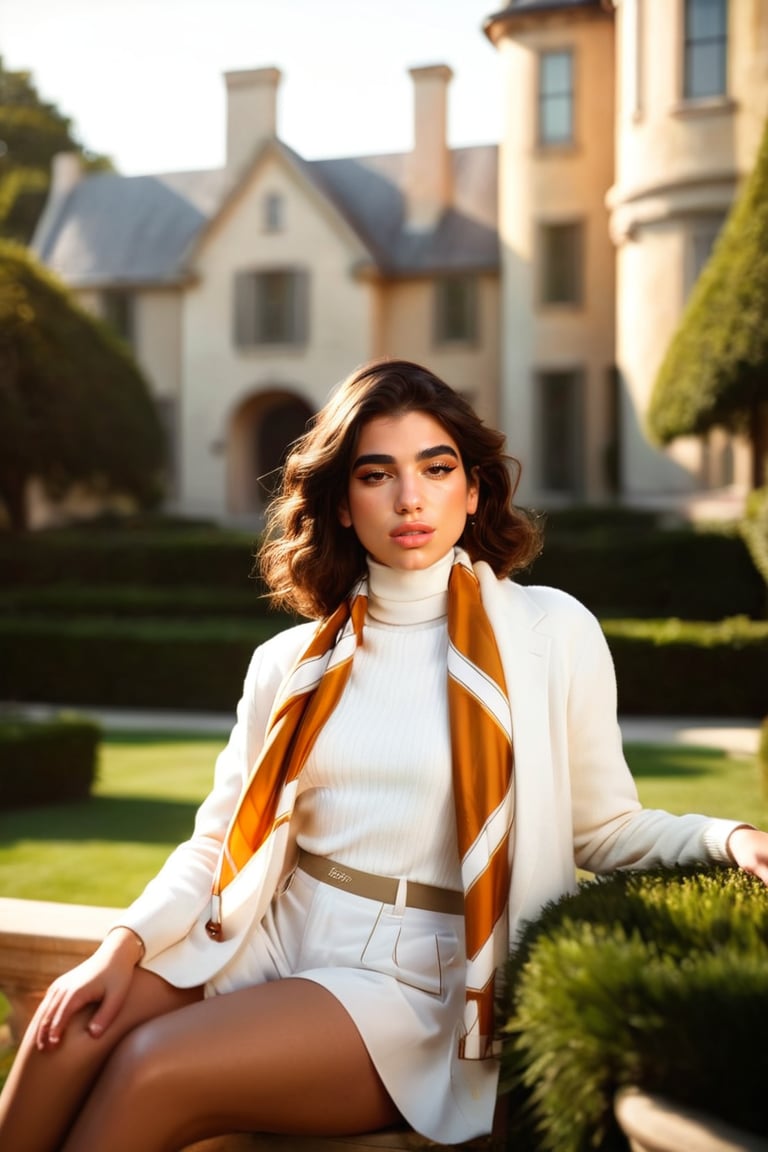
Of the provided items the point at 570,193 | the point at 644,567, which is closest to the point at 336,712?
the point at 644,567

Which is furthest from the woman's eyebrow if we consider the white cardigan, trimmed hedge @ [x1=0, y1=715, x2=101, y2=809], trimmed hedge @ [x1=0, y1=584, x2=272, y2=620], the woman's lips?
trimmed hedge @ [x1=0, y1=584, x2=272, y2=620]

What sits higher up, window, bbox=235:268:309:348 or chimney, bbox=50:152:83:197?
chimney, bbox=50:152:83:197

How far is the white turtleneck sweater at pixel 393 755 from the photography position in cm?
222

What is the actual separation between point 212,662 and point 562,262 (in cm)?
1265

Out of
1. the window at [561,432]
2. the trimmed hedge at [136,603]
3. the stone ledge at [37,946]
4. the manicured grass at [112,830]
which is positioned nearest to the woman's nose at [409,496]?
the stone ledge at [37,946]

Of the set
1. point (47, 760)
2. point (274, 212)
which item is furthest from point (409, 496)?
point (274, 212)

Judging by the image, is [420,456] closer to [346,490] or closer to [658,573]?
[346,490]

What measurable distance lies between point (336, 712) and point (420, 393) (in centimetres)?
61

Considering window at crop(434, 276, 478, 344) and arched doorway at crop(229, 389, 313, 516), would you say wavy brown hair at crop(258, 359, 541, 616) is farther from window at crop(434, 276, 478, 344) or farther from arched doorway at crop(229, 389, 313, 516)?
arched doorway at crop(229, 389, 313, 516)

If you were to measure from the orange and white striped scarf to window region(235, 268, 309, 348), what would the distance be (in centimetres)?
2358

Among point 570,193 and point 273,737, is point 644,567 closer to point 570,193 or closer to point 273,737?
point 570,193

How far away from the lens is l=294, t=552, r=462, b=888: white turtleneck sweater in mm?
2221

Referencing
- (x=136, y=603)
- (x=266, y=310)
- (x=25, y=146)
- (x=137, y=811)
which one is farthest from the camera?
(x=25, y=146)

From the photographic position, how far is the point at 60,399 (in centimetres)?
2108
